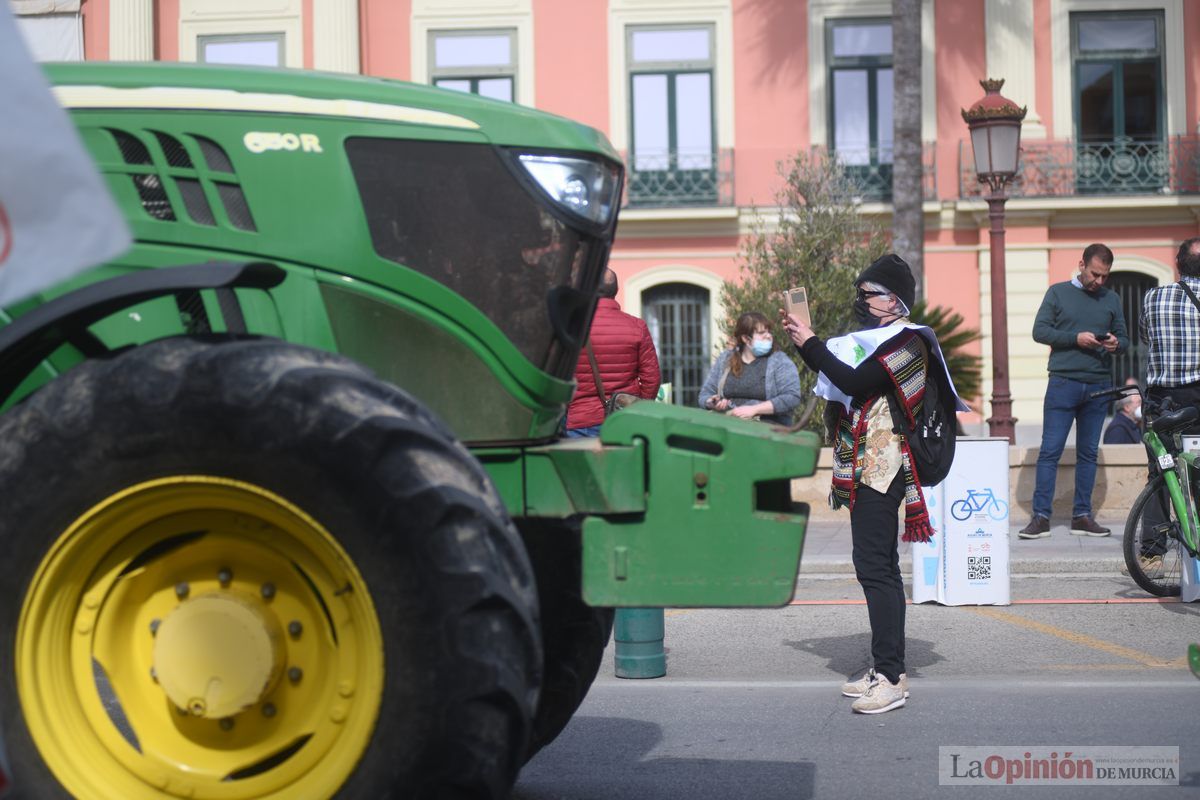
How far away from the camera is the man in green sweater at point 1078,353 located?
1179 centimetres

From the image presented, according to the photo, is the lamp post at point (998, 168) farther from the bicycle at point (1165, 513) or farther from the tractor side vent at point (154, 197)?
the tractor side vent at point (154, 197)

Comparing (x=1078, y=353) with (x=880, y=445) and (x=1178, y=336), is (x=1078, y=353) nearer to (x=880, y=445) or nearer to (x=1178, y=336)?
(x=1178, y=336)

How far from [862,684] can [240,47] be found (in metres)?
22.9

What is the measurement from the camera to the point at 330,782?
3414 mm

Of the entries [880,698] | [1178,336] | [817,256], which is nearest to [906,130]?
[817,256]

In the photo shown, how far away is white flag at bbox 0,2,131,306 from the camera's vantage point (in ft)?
7.94

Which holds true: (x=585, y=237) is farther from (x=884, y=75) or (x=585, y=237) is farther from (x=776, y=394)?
(x=884, y=75)

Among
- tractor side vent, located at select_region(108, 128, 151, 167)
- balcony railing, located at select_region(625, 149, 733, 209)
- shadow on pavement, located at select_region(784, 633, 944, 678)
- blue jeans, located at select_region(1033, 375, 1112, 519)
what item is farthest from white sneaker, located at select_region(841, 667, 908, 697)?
balcony railing, located at select_region(625, 149, 733, 209)

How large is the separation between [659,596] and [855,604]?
234 inches

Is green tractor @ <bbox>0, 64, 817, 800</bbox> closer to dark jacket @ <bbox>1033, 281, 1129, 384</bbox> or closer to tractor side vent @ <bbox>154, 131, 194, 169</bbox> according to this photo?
tractor side vent @ <bbox>154, 131, 194, 169</bbox>

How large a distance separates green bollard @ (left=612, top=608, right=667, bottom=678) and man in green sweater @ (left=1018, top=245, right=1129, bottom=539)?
5.60m

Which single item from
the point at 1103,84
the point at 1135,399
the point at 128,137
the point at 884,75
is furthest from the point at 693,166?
the point at 128,137

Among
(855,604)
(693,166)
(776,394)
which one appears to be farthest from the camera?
(693,166)

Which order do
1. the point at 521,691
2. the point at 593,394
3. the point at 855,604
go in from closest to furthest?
the point at 521,691
the point at 593,394
the point at 855,604
